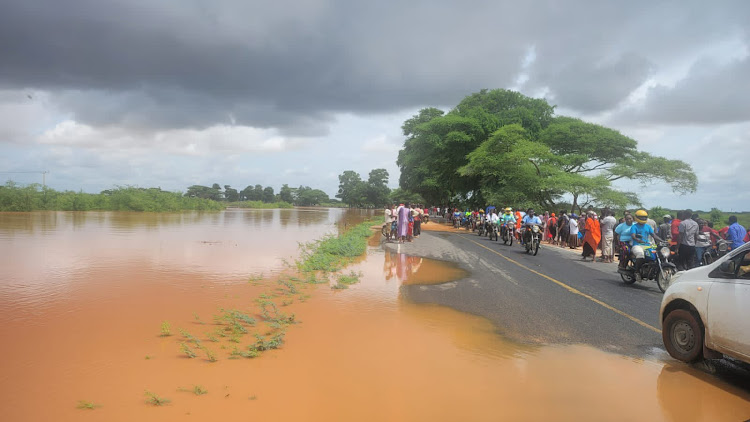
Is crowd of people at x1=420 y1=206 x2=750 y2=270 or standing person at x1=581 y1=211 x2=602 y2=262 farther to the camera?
standing person at x1=581 y1=211 x2=602 y2=262

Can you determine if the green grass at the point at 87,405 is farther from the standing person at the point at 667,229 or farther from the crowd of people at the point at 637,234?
the standing person at the point at 667,229

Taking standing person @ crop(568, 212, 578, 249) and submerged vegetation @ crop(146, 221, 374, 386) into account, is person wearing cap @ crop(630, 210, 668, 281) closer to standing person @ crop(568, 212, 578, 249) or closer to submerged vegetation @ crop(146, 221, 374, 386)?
submerged vegetation @ crop(146, 221, 374, 386)

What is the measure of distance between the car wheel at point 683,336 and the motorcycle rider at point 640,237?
5083 mm

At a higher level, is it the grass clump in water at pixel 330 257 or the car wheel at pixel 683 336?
the car wheel at pixel 683 336

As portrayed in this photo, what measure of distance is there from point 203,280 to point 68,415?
22.5ft

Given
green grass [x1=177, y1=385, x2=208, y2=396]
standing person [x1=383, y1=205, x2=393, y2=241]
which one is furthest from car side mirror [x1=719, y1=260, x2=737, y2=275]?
standing person [x1=383, y1=205, x2=393, y2=241]

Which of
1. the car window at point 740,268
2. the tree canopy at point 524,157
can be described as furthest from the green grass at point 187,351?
the tree canopy at point 524,157

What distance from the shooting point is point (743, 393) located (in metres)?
4.23

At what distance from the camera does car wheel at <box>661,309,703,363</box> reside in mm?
4734

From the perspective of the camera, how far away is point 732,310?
167 inches

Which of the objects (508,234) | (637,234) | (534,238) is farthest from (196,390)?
(508,234)

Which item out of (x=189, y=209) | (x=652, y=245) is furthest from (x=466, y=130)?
(x=189, y=209)

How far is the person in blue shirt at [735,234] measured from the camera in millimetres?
11492

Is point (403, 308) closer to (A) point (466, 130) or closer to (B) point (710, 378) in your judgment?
(B) point (710, 378)
